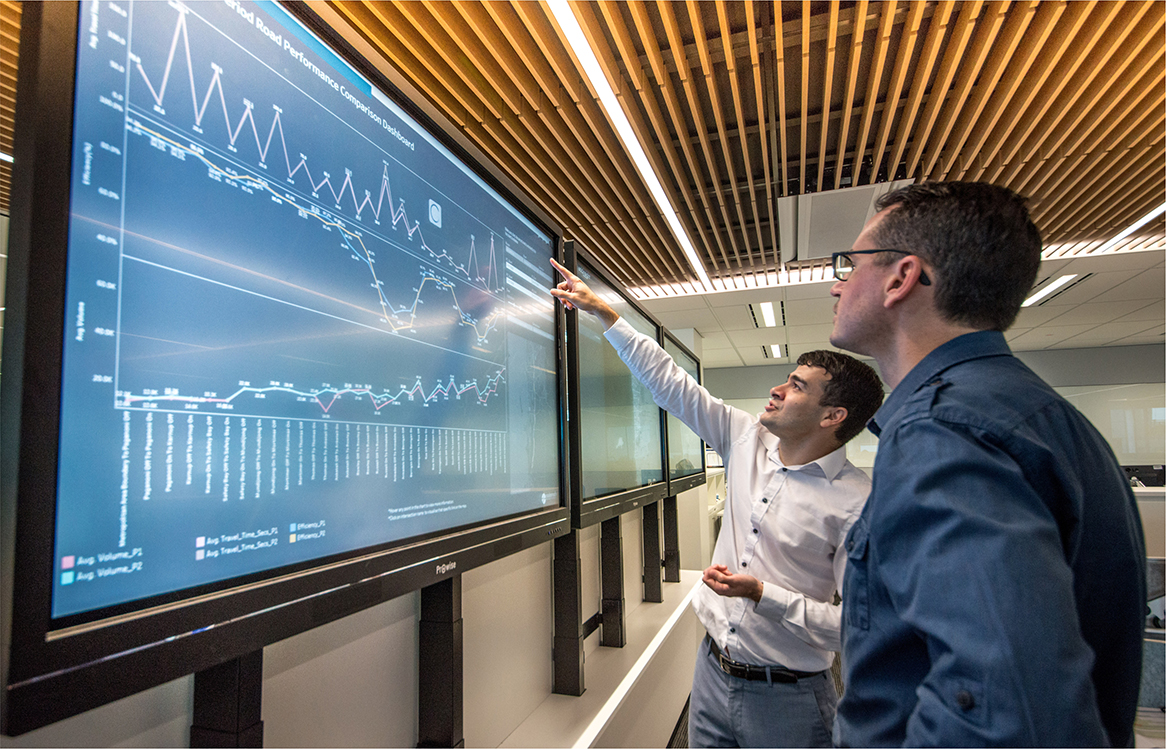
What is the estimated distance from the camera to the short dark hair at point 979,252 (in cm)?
87

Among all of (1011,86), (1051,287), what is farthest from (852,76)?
(1051,287)

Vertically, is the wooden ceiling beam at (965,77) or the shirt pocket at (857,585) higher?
the wooden ceiling beam at (965,77)

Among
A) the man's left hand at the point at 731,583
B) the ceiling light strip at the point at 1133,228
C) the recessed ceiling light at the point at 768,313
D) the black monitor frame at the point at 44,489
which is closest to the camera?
the black monitor frame at the point at 44,489

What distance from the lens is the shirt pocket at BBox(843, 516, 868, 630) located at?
0.82m

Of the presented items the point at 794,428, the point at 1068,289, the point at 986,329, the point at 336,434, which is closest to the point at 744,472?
the point at 794,428

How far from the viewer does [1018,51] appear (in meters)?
2.62

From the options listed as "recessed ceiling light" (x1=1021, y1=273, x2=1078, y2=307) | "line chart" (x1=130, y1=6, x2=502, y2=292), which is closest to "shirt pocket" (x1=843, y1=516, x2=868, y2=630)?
"line chart" (x1=130, y1=6, x2=502, y2=292)

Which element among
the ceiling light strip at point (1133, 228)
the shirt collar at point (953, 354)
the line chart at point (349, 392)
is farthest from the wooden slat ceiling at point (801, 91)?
the shirt collar at point (953, 354)

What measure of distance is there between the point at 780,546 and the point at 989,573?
3.93ft

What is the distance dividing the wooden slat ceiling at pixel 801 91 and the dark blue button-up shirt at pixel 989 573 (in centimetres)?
199

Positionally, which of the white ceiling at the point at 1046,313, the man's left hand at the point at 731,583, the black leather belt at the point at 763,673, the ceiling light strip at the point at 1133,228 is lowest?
the black leather belt at the point at 763,673

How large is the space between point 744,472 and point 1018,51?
7.67ft

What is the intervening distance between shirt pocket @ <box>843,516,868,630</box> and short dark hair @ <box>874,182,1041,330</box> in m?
0.36

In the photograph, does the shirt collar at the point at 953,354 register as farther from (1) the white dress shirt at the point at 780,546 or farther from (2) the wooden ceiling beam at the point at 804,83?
(2) the wooden ceiling beam at the point at 804,83
